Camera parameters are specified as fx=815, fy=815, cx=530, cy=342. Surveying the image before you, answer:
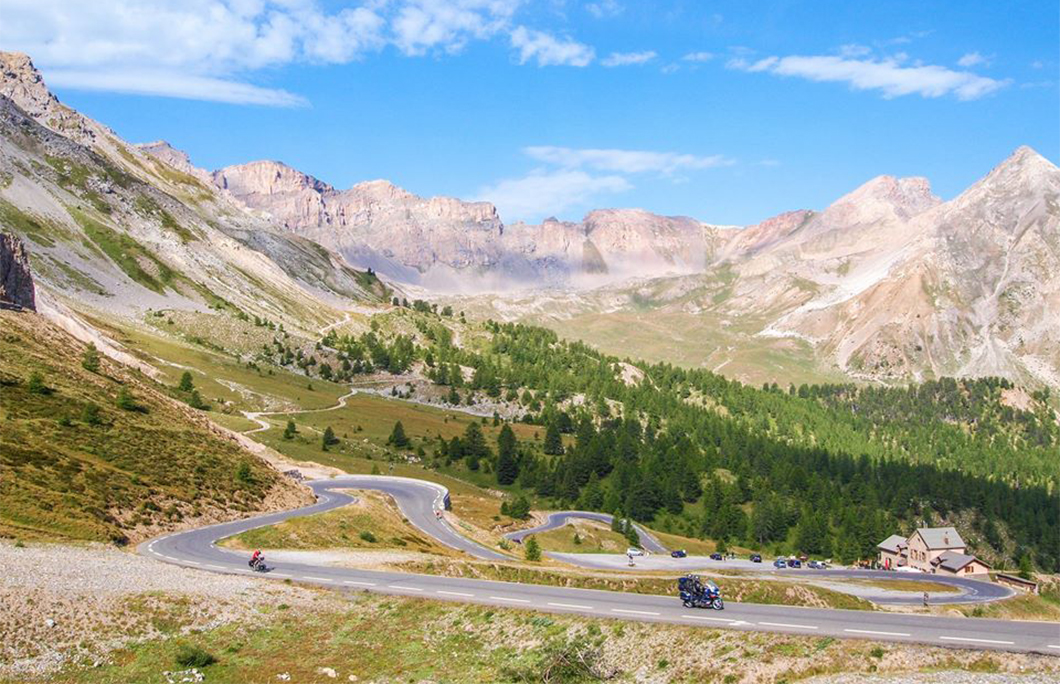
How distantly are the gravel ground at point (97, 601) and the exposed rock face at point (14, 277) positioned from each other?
63.0 metres

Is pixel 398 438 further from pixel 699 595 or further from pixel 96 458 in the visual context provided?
pixel 699 595

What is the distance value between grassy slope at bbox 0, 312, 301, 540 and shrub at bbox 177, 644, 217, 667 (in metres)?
19.0

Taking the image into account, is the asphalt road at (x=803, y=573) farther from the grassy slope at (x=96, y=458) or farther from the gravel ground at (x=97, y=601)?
the gravel ground at (x=97, y=601)

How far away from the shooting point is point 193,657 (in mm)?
35906

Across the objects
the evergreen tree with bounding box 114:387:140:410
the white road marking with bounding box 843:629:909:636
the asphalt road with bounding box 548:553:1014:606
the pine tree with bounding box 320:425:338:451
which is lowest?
the asphalt road with bounding box 548:553:1014:606

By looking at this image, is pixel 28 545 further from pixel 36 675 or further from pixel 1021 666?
pixel 1021 666

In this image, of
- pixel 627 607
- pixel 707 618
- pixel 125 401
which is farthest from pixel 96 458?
pixel 707 618

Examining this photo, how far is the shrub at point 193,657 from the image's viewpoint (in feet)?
117

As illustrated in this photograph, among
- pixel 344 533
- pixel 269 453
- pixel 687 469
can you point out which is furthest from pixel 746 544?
pixel 344 533

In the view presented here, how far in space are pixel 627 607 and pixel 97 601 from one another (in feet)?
85.9

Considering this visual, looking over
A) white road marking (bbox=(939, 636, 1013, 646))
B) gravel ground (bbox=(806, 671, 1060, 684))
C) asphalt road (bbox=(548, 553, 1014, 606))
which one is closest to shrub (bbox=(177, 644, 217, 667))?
gravel ground (bbox=(806, 671, 1060, 684))

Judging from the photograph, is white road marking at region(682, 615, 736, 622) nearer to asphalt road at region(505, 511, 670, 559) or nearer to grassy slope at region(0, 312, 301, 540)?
grassy slope at region(0, 312, 301, 540)

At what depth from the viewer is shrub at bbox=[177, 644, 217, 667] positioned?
3562 cm

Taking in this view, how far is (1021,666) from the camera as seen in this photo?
3059cm
